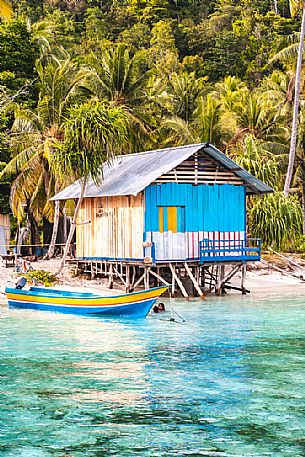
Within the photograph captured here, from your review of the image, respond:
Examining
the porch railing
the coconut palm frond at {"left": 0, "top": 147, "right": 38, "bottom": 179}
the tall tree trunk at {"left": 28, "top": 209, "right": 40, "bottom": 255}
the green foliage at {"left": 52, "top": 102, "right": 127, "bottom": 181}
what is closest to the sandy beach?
the porch railing

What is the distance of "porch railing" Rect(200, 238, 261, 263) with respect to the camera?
27078 millimetres

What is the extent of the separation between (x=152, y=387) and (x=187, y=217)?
12960mm

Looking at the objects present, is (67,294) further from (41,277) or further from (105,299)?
(41,277)

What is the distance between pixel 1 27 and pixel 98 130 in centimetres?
1315

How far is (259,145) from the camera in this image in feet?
120

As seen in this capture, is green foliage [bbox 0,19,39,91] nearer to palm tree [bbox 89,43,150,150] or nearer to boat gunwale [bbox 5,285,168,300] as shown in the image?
palm tree [bbox 89,43,150,150]

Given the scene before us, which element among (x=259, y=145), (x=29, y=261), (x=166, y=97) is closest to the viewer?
(x=29, y=261)

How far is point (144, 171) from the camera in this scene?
27.6 metres

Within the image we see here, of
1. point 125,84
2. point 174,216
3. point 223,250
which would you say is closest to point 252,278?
point 223,250

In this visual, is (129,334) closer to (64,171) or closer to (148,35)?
(64,171)

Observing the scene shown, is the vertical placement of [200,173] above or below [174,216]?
above


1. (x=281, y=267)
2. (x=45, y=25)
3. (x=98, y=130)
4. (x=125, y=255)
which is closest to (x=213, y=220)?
(x=125, y=255)

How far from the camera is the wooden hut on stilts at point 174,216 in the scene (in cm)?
2666

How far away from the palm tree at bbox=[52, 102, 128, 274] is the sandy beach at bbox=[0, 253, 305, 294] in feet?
13.5
